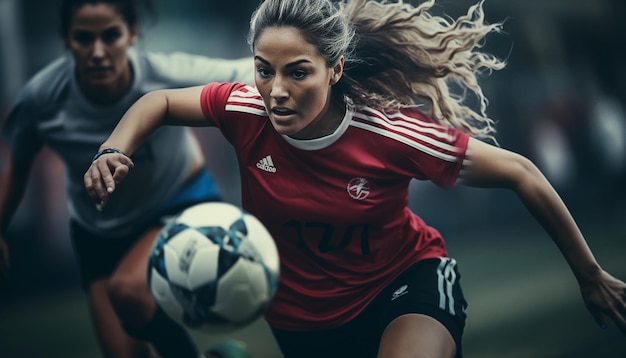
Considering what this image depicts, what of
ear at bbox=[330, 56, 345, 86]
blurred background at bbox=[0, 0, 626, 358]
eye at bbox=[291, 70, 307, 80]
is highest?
eye at bbox=[291, 70, 307, 80]

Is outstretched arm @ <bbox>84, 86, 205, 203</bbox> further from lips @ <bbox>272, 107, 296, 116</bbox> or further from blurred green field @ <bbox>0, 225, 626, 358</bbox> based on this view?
blurred green field @ <bbox>0, 225, 626, 358</bbox>

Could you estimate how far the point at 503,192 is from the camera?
42.1ft

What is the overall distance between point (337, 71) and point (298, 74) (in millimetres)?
251

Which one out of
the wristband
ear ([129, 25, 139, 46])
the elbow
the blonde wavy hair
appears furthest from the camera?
ear ([129, 25, 139, 46])

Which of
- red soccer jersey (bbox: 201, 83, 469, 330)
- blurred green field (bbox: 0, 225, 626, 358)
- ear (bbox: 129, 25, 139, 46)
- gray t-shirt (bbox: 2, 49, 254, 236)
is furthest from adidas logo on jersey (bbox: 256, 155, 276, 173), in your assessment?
blurred green field (bbox: 0, 225, 626, 358)

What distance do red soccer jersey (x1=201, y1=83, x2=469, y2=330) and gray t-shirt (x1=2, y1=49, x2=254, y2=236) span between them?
2.48 ft

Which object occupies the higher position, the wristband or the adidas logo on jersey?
the wristband

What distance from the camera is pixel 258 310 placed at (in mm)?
3070

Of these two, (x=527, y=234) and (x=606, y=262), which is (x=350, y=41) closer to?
(x=606, y=262)

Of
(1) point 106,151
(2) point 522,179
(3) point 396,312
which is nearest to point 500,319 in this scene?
(3) point 396,312

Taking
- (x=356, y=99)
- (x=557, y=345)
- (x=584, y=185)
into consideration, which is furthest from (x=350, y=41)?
(x=584, y=185)

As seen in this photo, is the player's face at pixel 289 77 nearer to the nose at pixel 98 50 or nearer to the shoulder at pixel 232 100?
the shoulder at pixel 232 100

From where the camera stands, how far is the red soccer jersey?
3.34m

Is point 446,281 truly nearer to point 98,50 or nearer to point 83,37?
point 98,50
